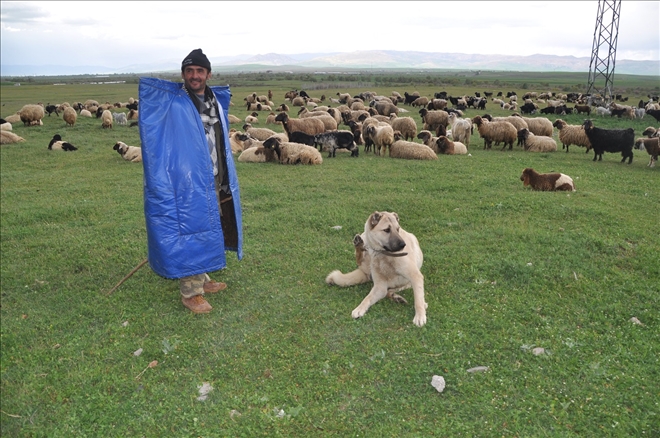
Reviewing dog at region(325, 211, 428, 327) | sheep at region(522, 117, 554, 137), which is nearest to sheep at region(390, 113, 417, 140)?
sheep at region(522, 117, 554, 137)

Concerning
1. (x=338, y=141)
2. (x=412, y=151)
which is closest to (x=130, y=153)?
(x=338, y=141)

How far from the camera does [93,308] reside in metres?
5.68

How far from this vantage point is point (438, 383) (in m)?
3.97

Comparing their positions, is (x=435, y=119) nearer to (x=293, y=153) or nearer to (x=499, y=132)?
(x=499, y=132)

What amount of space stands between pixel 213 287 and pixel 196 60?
2.87 m

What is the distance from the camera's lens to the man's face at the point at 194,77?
5051mm

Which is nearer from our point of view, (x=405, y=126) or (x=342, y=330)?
(x=342, y=330)

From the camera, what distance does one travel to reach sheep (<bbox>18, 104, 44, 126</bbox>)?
23453 millimetres

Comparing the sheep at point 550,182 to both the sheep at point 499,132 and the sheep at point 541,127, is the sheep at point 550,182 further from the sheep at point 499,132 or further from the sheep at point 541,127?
the sheep at point 541,127

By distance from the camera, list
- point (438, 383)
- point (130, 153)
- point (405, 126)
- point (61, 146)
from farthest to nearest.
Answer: point (405, 126) → point (61, 146) → point (130, 153) → point (438, 383)

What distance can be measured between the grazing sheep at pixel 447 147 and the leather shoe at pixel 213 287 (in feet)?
38.6

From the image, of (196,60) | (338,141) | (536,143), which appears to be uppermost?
(196,60)

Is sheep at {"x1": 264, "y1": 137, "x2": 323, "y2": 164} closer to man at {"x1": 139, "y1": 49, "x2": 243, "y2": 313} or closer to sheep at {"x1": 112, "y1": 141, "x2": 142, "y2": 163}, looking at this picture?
sheep at {"x1": 112, "y1": 141, "x2": 142, "y2": 163}

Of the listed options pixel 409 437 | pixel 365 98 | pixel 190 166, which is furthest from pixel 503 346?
pixel 365 98
